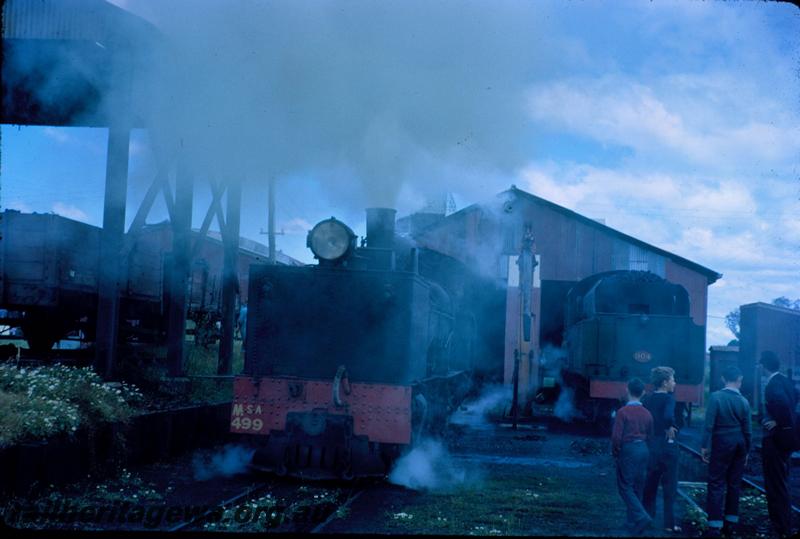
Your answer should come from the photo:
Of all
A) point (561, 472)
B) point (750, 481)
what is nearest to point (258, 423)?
point (561, 472)

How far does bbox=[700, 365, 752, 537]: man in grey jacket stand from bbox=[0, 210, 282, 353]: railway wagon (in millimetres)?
8608

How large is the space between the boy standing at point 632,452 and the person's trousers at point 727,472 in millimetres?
781

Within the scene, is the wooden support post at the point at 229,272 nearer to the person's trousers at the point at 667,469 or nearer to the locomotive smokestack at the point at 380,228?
the locomotive smokestack at the point at 380,228

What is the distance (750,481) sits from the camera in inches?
381

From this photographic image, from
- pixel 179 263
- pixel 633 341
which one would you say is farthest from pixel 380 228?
pixel 633 341

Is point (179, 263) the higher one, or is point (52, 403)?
point (179, 263)

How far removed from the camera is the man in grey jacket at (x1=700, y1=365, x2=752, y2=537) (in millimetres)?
6723

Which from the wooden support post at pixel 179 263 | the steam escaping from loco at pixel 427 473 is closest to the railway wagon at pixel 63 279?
the wooden support post at pixel 179 263

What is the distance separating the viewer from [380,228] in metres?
9.25

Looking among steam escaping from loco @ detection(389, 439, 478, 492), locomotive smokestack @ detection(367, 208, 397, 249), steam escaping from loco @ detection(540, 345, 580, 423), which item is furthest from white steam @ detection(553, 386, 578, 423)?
locomotive smokestack @ detection(367, 208, 397, 249)

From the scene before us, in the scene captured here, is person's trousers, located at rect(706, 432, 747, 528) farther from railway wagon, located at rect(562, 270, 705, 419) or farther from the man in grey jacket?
railway wagon, located at rect(562, 270, 705, 419)

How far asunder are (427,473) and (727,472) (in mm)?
3381

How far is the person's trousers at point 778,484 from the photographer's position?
22.5ft

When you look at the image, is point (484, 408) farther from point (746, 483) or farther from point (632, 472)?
point (632, 472)
